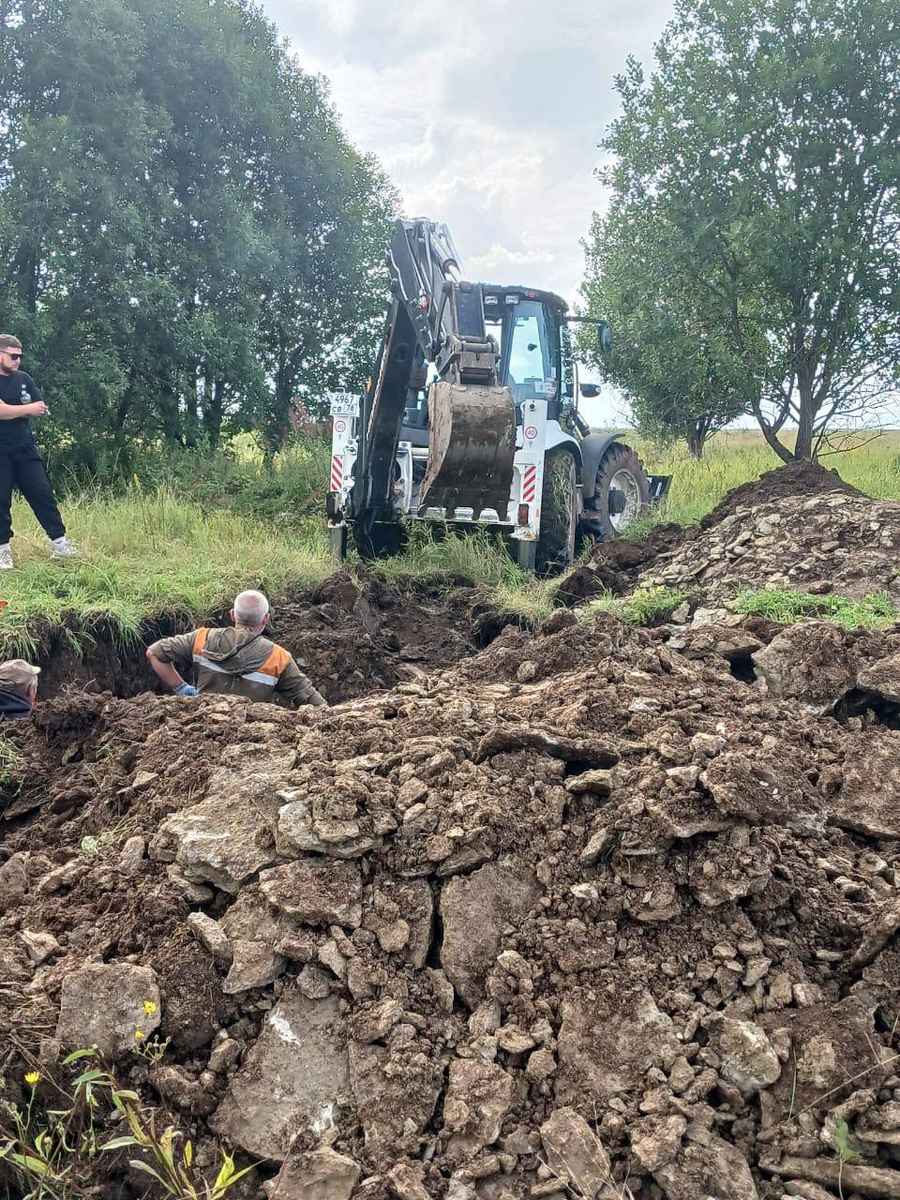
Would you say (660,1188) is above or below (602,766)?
below

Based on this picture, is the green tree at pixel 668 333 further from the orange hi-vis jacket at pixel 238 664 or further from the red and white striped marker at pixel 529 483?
the orange hi-vis jacket at pixel 238 664

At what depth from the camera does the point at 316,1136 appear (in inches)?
107

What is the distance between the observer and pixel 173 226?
1360 cm

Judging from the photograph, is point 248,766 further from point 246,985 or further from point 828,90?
point 828,90

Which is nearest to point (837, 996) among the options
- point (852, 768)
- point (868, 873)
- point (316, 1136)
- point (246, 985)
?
point (868, 873)

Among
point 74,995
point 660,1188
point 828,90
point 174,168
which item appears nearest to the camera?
point 660,1188

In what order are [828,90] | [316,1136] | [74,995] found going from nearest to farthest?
[316,1136]
[74,995]
[828,90]

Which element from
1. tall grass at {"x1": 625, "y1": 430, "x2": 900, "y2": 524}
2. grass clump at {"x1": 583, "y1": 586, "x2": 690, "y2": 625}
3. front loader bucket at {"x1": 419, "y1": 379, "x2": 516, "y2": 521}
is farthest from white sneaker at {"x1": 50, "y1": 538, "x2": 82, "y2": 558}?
tall grass at {"x1": 625, "y1": 430, "x2": 900, "y2": 524}

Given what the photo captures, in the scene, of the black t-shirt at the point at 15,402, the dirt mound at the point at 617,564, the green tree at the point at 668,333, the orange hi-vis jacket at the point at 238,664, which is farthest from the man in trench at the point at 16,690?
the green tree at the point at 668,333

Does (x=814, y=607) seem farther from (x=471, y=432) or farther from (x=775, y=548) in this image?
(x=471, y=432)

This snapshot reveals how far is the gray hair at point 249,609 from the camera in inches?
223

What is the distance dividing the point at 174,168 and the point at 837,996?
48.0ft

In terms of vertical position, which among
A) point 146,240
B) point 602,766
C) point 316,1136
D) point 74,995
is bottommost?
point 316,1136

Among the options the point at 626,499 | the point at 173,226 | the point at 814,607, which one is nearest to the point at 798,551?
the point at 814,607
